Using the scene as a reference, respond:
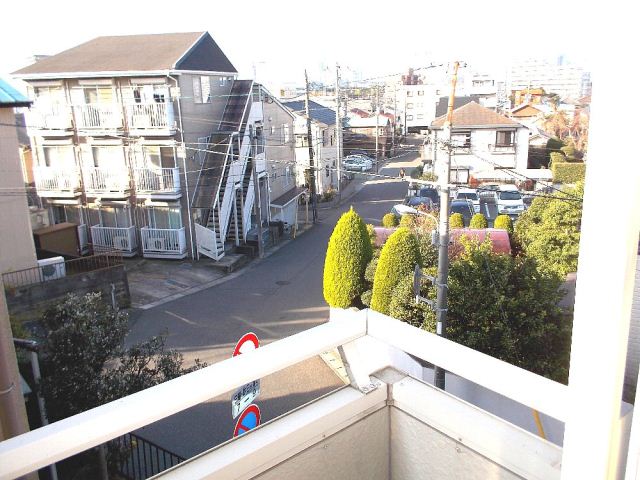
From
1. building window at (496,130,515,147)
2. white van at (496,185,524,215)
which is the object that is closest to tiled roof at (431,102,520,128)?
building window at (496,130,515,147)

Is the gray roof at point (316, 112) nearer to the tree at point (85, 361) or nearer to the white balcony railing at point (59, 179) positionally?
the white balcony railing at point (59, 179)

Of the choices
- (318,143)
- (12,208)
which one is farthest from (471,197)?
(12,208)

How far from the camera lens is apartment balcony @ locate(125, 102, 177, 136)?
689 inches

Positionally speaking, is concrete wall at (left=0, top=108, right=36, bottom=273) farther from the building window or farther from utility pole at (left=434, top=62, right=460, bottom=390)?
the building window

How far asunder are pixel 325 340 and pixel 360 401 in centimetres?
35

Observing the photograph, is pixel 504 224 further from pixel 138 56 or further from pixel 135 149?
pixel 138 56

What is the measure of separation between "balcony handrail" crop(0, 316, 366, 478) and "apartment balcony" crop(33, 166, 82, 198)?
18597 mm

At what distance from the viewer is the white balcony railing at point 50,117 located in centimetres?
1830

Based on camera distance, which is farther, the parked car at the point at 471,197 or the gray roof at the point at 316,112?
the gray roof at the point at 316,112

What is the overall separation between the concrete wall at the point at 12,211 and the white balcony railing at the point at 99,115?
17.9 ft

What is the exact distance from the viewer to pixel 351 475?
7.11ft

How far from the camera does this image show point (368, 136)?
46.2 meters

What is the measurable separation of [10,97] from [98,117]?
648 cm

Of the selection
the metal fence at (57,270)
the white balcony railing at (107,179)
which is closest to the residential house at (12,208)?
the metal fence at (57,270)
